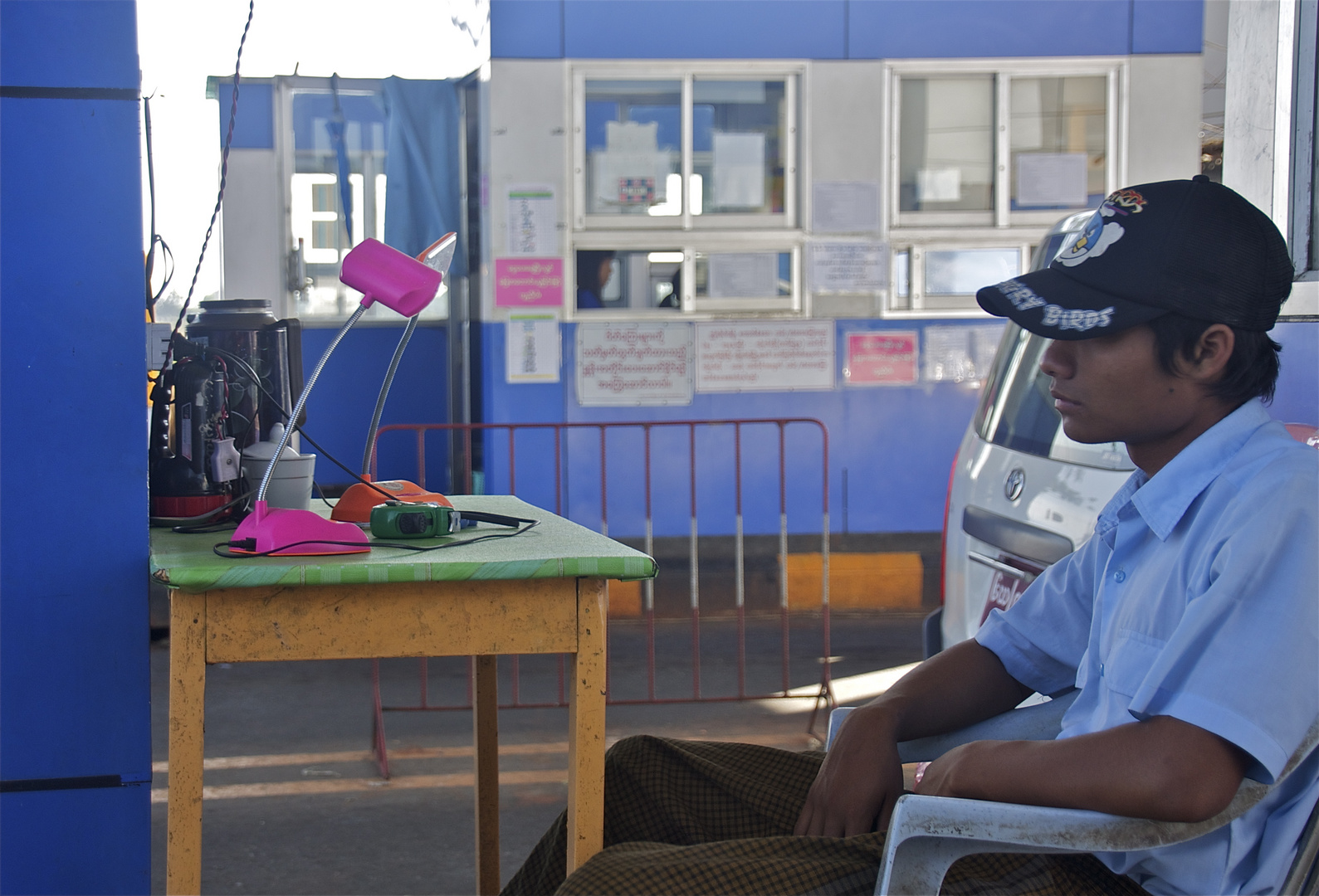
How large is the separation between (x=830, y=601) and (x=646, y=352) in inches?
71.0

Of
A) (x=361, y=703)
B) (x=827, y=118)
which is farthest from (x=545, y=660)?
(x=827, y=118)

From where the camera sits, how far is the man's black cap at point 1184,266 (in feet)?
4.82

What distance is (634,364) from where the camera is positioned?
6609mm

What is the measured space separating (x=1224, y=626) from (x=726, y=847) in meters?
0.64

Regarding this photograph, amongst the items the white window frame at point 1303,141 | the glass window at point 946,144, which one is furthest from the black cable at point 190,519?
the glass window at point 946,144

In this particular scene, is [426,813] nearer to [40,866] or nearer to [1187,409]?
[40,866]

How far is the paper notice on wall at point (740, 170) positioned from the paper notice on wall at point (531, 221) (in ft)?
3.16

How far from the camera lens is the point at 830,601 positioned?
6.84 metres

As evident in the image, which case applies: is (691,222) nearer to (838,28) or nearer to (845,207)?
Result: (845,207)

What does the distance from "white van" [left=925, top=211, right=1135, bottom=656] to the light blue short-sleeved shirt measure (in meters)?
1.00

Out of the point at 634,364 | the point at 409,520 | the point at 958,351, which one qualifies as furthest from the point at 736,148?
the point at 409,520

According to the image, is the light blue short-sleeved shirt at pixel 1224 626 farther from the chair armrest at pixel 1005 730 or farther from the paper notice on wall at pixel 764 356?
the paper notice on wall at pixel 764 356

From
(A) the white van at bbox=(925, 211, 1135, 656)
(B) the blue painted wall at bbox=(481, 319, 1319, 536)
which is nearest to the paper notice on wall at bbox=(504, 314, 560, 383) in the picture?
(B) the blue painted wall at bbox=(481, 319, 1319, 536)

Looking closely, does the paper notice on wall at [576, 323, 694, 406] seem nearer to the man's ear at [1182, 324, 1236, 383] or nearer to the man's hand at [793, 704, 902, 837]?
the man's hand at [793, 704, 902, 837]
